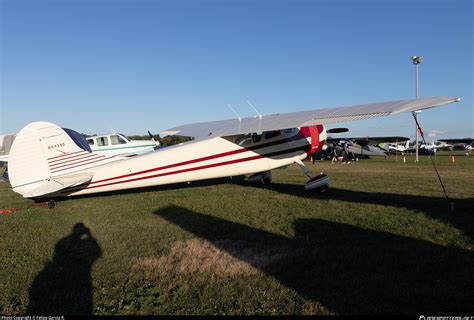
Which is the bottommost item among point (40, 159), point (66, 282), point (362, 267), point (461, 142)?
point (461, 142)

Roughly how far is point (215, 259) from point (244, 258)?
0.38 metres

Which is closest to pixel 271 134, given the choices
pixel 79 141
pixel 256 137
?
pixel 256 137

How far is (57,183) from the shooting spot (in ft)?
25.9

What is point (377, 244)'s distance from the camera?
4.89 m

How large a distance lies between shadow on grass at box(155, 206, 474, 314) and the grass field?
0.04 feet

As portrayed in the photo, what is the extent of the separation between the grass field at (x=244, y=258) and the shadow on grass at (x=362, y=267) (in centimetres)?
1

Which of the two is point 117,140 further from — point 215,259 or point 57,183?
point 215,259

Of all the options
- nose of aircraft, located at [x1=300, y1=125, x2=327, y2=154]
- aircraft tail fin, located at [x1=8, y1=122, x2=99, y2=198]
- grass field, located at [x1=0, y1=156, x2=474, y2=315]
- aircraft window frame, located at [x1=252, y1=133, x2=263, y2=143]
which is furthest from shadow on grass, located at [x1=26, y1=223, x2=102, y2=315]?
nose of aircraft, located at [x1=300, y1=125, x2=327, y2=154]

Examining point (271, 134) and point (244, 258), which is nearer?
point (244, 258)

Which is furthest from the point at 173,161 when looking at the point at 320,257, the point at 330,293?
the point at 330,293

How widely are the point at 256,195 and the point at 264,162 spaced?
1047mm

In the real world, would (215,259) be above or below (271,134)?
below

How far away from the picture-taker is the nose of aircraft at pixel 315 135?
422 inches

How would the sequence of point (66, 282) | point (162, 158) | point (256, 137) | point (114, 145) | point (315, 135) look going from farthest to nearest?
point (114, 145) < point (315, 135) < point (256, 137) < point (162, 158) < point (66, 282)
